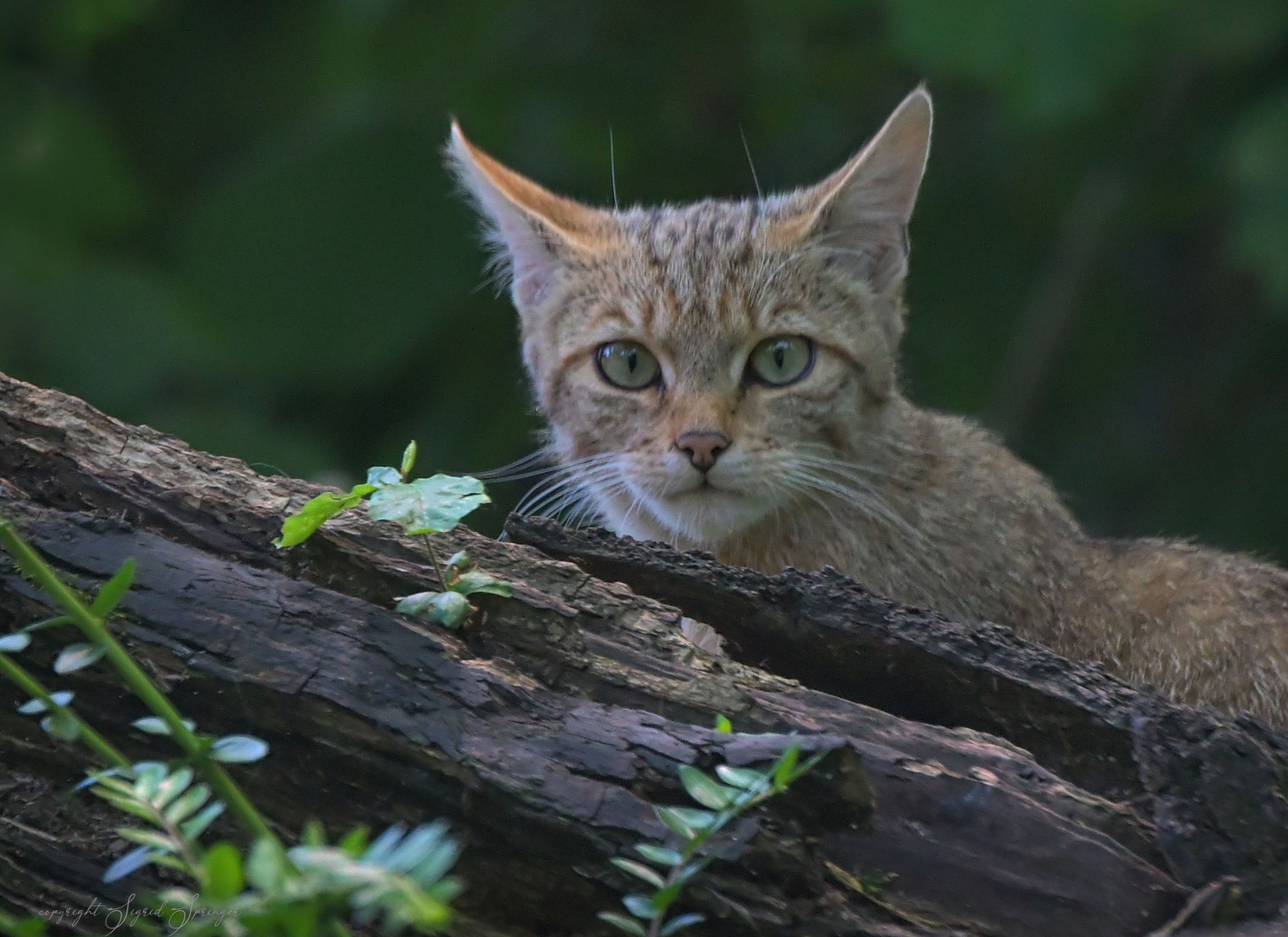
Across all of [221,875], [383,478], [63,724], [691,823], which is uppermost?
[383,478]

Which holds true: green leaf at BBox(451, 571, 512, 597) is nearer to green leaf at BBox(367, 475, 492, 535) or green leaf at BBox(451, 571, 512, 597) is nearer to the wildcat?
green leaf at BBox(367, 475, 492, 535)

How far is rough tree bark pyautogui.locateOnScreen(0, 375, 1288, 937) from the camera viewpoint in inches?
87.1

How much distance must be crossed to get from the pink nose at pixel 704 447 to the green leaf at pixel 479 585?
53.4 inches

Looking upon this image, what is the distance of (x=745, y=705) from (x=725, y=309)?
179 centimetres

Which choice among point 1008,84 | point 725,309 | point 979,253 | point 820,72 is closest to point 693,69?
point 820,72

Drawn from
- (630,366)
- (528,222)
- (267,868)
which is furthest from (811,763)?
(528,222)

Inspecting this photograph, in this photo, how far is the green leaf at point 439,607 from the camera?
2348mm

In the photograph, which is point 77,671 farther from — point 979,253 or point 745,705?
point 979,253

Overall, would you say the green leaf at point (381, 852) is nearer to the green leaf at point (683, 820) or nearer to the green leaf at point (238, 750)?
the green leaf at point (238, 750)

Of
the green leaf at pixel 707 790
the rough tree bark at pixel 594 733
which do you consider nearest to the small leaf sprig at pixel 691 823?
the green leaf at pixel 707 790

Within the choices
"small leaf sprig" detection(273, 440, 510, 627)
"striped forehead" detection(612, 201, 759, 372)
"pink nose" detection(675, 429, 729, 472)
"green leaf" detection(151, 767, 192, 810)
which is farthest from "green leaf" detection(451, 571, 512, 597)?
"striped forehead" detection(612, 201, 759, 372)

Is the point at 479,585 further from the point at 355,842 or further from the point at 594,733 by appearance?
the point at 355,842

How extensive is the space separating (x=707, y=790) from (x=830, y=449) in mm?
2168

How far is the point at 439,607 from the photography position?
237 cm
